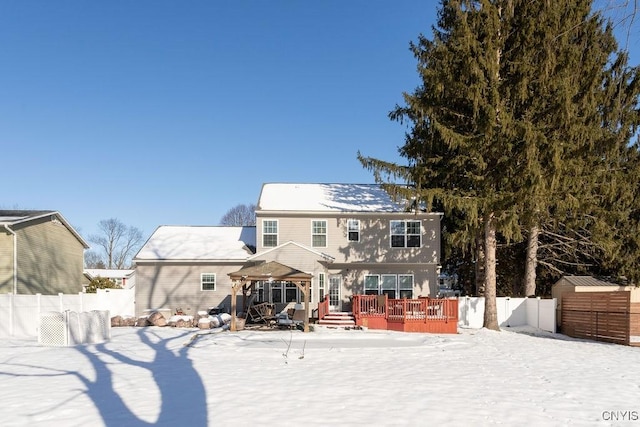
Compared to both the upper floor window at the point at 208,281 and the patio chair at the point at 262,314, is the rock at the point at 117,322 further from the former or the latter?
the patio chair at the point at 262,314

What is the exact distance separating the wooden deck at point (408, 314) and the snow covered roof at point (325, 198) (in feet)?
17.8

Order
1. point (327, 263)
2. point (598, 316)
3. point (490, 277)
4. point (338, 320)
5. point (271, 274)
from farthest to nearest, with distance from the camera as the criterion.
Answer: point (327, 263) < point (338, 320) < point (490, 277) < point (271, 274) < point (598, 316)

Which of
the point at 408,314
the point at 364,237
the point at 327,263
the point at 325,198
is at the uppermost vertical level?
the point at 325,198

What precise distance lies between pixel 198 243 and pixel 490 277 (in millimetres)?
14170

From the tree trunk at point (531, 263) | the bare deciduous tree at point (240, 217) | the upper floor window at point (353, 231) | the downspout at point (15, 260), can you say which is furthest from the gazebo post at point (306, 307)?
the bare deciduous tree at point (240, 217)

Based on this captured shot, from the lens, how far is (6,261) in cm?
2017

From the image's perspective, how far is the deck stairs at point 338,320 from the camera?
64.0 feet

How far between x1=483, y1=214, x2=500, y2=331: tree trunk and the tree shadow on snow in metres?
12.3

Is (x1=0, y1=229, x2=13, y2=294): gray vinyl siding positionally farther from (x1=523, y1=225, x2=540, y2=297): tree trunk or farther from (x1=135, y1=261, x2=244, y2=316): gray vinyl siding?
(x1=523, y1=225, x2=540, y2=297): tree trunk

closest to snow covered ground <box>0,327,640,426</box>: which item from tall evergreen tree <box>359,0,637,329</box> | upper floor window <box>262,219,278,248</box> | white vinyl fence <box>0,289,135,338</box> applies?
white vinyl fence <box>0,289,135,338</box>

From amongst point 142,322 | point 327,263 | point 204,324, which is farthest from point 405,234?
point 142,322

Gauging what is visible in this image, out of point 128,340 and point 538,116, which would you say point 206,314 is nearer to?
point 128,340

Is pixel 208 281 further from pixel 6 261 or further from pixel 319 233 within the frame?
pixel 6 261

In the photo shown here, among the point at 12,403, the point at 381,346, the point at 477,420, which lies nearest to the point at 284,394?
the point at 477,420
